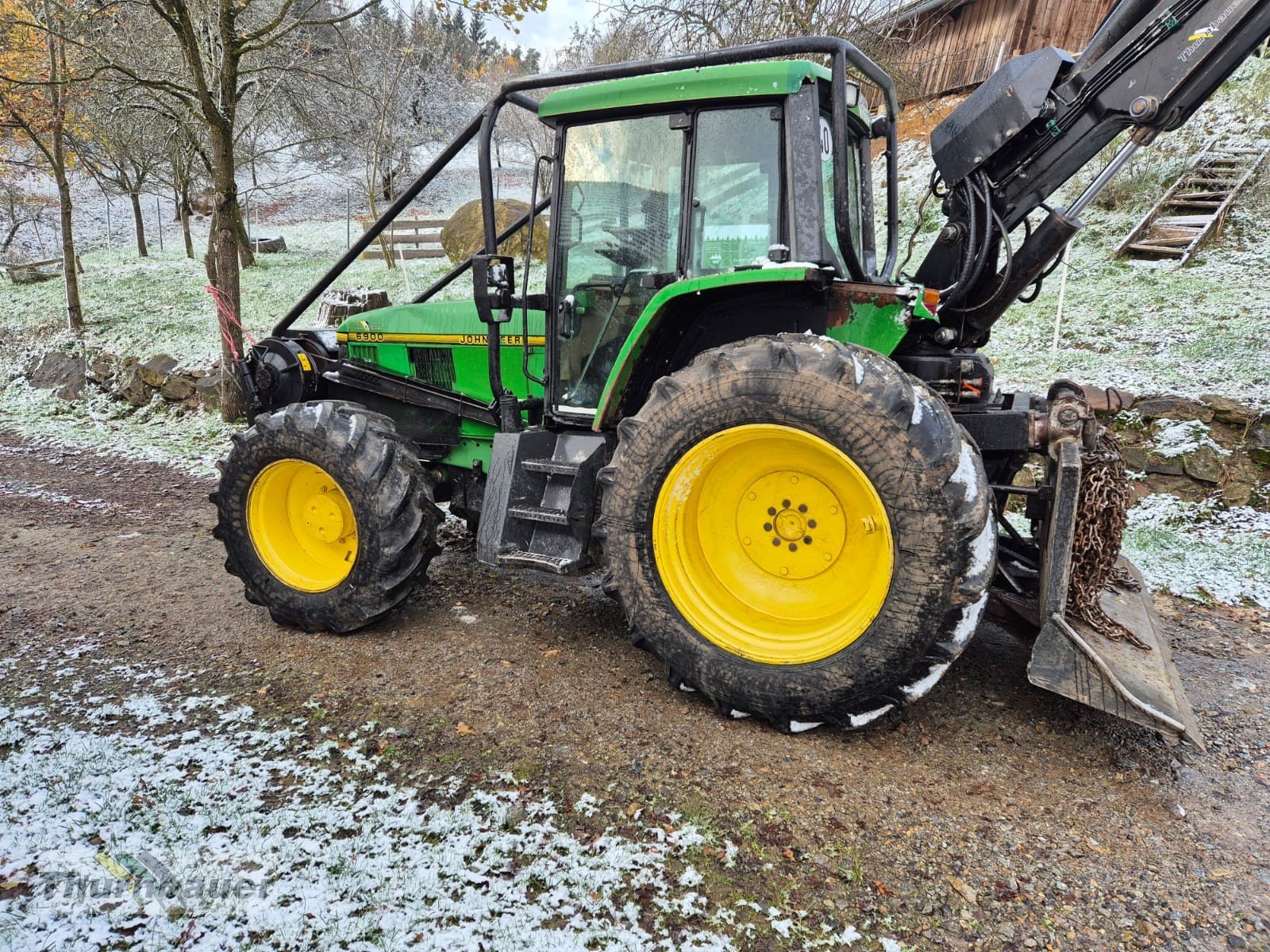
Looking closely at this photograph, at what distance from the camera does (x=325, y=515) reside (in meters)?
3.94

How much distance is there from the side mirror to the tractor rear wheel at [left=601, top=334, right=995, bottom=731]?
3.16 ft

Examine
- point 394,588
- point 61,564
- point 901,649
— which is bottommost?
point 61,564

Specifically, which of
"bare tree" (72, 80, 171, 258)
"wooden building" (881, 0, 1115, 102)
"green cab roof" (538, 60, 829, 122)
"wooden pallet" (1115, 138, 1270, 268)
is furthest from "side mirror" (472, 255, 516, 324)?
"wooden building" (881, 0, 1115, 102)

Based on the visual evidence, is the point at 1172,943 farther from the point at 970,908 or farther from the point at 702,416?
the point at 702,416

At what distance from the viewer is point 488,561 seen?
351cm

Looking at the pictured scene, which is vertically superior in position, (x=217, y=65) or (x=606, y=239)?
(x=217, y=65)

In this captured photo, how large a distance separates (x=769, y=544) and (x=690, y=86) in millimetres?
1810

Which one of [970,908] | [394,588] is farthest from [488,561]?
[970,908]

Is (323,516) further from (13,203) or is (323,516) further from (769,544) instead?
(13,203)

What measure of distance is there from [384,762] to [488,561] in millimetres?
1063

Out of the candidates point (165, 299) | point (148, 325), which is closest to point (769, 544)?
point (148, 325)

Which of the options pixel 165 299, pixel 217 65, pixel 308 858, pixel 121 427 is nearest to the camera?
pixel 308 858

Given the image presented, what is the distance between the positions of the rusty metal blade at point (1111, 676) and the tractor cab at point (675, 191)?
151cm

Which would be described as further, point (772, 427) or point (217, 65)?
point (217, 65)
